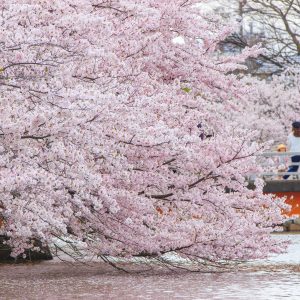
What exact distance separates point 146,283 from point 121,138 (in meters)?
1.56

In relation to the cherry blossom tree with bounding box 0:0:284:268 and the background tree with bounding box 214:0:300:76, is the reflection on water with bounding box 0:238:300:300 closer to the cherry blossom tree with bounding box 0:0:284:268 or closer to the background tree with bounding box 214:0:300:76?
the cherry blossom tree with bounding box 0:0:284:268

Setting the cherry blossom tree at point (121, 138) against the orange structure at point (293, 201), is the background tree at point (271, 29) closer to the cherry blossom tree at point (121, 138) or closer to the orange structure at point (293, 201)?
the orange structure at point (293, 201)

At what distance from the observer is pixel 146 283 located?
A: 505 inches

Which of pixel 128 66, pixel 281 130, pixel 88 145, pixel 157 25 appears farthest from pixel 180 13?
pixel 281 130

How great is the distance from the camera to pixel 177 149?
1282 centimetres

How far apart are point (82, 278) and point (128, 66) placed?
8.13 ft

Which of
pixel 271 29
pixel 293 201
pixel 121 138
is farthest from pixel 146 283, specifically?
pixel 271 29

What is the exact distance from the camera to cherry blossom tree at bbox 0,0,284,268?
36.5 feet

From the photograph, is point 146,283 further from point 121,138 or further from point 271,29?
point 271,29

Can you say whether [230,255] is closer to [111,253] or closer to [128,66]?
[111,253]

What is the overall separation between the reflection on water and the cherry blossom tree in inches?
16.2

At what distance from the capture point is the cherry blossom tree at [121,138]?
36.5ft

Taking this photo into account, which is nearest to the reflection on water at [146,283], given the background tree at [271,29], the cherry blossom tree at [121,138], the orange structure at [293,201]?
the cherry blossom tree at [121,138]

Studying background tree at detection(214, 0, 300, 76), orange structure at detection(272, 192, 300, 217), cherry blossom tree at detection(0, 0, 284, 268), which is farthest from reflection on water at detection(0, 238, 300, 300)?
background tree at detection(214, 0, 300, 76)
